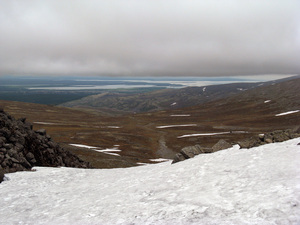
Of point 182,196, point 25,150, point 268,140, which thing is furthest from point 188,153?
point 25,150

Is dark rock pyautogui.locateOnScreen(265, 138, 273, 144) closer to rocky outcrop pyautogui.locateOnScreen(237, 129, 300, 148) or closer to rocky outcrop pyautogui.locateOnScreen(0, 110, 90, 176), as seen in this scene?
rocky outcrop pyautogui.locateOnScreen(237, 129, 300, 148)

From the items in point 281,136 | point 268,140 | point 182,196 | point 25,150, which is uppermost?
point 281,136

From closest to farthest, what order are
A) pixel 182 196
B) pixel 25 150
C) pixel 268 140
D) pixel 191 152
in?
pixel 182 196 < pixel 268 140 < pixel 191 152 < pixel 25 150

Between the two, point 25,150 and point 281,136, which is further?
point 25,150

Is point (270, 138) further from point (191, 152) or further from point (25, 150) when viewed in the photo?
point (25, 150)

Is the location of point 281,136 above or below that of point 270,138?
above

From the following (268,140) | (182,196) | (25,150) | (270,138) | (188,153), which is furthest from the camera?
(25,150)

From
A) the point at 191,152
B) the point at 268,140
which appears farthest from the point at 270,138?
the point at 191,152

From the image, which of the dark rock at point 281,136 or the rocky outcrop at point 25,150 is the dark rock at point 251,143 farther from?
the rocky outcrop at point 25,150

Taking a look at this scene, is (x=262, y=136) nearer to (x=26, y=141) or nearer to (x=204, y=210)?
(x=204, y=210)
